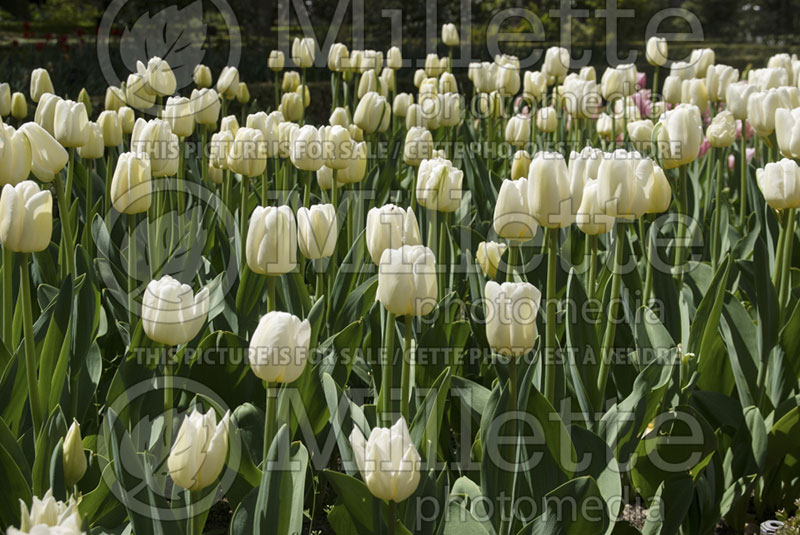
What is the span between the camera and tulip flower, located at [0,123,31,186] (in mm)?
1838

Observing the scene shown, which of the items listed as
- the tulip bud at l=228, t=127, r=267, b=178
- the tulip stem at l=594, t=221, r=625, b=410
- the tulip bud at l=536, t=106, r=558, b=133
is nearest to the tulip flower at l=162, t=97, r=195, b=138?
the tulip bud at l=228, t=127, r=267, b=178

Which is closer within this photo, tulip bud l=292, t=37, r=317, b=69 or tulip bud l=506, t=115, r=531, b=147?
tulip bud l=506, t=115, r=531, b=147

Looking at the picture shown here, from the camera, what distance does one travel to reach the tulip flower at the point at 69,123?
2371 mm

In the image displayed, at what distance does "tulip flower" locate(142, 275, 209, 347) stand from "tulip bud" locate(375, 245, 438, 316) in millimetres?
327

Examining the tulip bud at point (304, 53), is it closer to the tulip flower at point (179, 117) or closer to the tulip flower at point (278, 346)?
the tulip flower at point (179, 117)

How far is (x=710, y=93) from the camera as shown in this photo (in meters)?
3.88

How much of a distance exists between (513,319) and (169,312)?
1.85 ft

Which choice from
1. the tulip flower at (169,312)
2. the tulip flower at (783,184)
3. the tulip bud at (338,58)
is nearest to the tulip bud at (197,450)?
the tulip flower at (169,312)

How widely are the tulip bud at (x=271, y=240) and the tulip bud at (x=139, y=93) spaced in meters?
1.68

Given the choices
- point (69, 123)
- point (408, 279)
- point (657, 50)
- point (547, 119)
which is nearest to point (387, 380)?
point (408, 279)

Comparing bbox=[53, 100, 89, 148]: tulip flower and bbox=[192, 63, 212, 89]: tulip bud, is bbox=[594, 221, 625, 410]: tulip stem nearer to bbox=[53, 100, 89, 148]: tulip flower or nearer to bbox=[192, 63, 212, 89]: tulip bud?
bbox=[53, 100, 89, 148]: tulip flower

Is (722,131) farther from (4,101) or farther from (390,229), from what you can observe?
(4,101)

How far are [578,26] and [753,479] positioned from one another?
18.5 meters

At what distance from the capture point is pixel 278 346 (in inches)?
50.3
